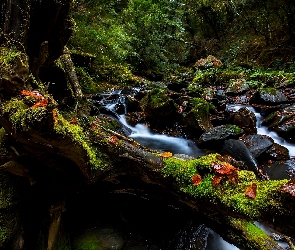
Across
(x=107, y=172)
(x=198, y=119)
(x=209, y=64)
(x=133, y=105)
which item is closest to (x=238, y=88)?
(x=133, y=105)

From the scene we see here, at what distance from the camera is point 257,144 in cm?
572

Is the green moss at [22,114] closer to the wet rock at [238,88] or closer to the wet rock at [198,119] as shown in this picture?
the wet rock at [198,119]

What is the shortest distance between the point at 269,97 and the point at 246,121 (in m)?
2.51

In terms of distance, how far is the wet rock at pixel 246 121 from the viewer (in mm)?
6703

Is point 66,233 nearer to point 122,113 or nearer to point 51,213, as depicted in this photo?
point 51,213

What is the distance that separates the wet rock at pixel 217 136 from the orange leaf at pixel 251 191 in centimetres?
394

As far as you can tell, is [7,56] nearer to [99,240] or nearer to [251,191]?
[99,240]

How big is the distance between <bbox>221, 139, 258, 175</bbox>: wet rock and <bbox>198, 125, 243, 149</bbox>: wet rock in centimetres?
Answer: 55

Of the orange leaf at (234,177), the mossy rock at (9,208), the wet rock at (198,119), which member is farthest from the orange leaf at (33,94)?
the wet rock at (198,119)

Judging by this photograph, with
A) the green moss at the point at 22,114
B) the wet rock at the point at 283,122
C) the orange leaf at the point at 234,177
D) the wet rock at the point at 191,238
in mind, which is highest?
the green moss at the point at 22,114

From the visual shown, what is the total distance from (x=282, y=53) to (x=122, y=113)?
11.3 m

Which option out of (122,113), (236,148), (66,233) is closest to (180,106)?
(122,113)

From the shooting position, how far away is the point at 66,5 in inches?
125

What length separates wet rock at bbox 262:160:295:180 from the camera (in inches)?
197
